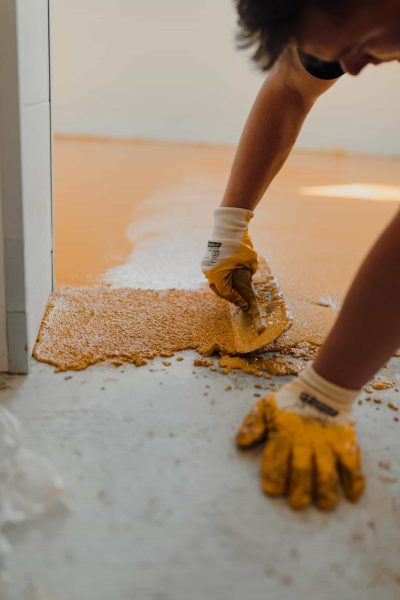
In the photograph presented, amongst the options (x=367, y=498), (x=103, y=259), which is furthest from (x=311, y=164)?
(x=367, y=498)

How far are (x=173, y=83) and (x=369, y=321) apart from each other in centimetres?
421

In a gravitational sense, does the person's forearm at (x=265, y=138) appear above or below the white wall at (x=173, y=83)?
above

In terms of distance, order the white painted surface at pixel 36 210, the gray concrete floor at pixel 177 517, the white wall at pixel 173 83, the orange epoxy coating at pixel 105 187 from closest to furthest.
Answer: the gray concrete floor at pixel 177 517 < the white painted surface at pixel 36 210 < the orange epoxy coating at pixel 105 187 < the white wall at pixel 173 83

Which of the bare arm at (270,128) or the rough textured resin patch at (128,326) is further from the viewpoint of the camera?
the bare arm at (270,128)

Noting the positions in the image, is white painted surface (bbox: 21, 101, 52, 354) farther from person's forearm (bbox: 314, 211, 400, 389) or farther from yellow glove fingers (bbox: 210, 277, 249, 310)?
person's forearm (bbox: 314, 211, 400, 389)

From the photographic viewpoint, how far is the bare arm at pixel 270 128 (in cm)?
120

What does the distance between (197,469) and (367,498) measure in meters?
0.23

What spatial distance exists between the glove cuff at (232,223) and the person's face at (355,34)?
545 millimetres

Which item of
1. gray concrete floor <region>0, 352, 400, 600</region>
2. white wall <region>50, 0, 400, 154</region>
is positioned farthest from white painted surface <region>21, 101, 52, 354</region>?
white wall <region>50, 0, 400, 154</region>

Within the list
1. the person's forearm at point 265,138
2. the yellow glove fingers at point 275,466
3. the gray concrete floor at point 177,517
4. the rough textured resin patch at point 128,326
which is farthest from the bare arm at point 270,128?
the yellow glove fingers at point 275,466

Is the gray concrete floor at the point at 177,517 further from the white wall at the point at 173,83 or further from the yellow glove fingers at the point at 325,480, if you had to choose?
the white wall at the point at 173,83

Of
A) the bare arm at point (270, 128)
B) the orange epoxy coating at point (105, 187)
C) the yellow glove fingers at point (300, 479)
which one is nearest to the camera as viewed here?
the yellow glove fingers at point (300, 479)

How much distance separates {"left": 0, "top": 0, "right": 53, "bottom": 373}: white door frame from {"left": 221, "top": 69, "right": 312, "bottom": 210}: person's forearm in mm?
426

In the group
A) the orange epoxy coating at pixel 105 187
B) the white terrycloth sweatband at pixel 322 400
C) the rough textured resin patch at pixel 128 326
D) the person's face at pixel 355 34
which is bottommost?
the orange epoxy coating at pixel 105 187
